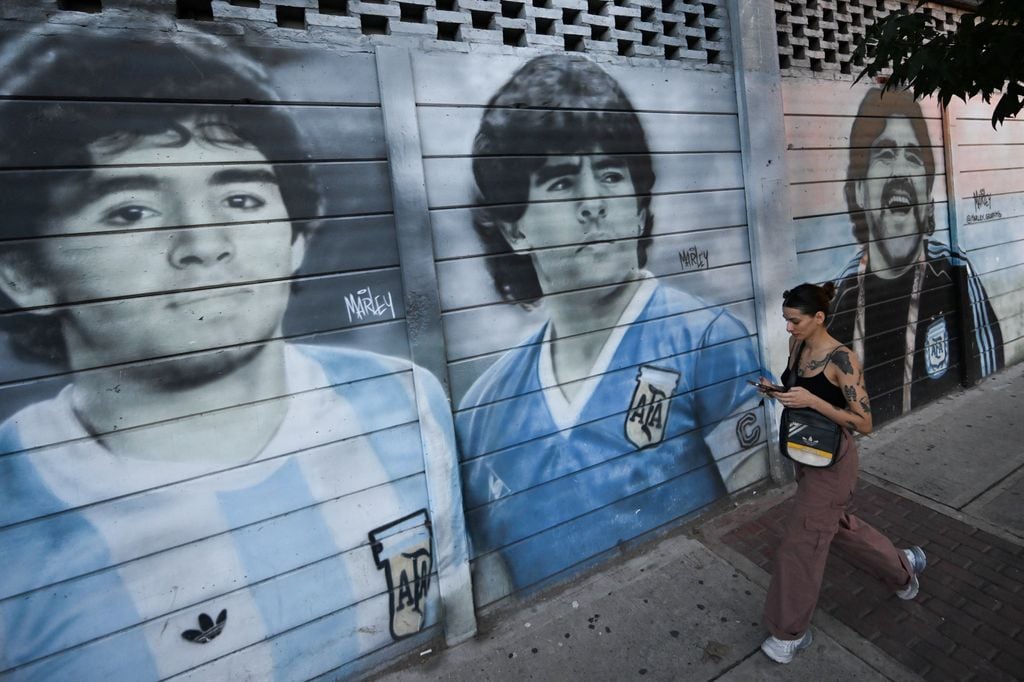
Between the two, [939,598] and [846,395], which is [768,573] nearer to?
[939,598]

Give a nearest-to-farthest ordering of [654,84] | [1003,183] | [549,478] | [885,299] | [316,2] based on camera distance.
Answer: [316,2] → [549,478] → [654,84] → [885,299] → [1003,183]

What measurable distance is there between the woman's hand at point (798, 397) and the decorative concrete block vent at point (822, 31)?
118 inches

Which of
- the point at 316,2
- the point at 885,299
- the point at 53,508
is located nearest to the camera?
the point at 53,508

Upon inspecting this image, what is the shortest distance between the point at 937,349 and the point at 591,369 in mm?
4170

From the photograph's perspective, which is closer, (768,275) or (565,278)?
(565,278)

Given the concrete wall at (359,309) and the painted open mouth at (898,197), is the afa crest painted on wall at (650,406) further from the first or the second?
the painted open mouth at (898,197)

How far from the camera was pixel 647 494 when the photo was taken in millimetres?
3607

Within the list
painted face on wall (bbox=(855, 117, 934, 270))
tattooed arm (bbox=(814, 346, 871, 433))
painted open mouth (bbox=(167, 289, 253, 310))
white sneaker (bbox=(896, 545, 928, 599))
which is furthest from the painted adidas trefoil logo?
painted face on wall (bbox=(855, 117, 934, 270))

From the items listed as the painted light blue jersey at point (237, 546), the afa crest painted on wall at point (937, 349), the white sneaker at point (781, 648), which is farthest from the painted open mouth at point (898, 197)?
the painted light blue jersey at point (237, 546)

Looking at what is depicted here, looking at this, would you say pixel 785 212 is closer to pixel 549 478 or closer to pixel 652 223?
pixel 652 223

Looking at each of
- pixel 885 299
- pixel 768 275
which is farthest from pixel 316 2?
pixel 885 299

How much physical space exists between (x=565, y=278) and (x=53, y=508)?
2.60m

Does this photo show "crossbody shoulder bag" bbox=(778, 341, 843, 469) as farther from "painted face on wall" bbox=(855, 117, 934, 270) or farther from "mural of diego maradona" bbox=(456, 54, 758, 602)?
"painted face on wall" bbox=(855, 117, 934, 270)

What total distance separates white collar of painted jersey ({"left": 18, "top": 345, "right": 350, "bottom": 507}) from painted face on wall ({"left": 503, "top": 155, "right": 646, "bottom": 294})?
1373 millimetres
